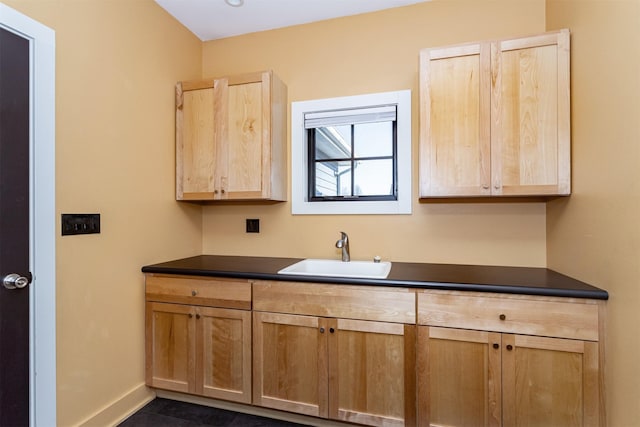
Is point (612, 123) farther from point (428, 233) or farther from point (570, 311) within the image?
point (428, 233)

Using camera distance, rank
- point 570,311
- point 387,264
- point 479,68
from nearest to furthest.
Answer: point 570,311 < point 479,68 < point 387,264

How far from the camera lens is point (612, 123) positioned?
1351mm

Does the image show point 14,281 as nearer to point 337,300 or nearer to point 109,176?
point 109,176

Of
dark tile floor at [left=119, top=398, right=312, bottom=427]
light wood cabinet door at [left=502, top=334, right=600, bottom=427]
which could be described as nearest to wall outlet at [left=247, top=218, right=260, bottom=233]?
dark tile floor at [left=119, top=398, right=312, bottom=427]

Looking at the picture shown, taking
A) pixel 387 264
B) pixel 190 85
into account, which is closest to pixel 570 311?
pixel 387 264

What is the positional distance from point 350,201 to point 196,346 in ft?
4.59

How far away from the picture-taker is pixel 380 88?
230 cm

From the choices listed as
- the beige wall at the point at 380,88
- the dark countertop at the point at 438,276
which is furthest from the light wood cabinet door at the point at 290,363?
the beige wall at the point at 380,88

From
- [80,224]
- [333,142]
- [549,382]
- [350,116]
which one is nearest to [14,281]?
[80,224]

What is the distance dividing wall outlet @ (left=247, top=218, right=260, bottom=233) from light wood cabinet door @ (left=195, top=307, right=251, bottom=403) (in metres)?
0.77

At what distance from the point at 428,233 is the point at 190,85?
2020mm

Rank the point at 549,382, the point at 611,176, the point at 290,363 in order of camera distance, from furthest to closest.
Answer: the point at 290,363, the point at 549,382, the point at 611,176

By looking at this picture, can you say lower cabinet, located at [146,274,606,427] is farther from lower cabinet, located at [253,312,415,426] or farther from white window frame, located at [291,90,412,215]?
white window frame, located at [291,90,412,215]

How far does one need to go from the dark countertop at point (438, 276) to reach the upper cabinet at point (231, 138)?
482 millimetres
